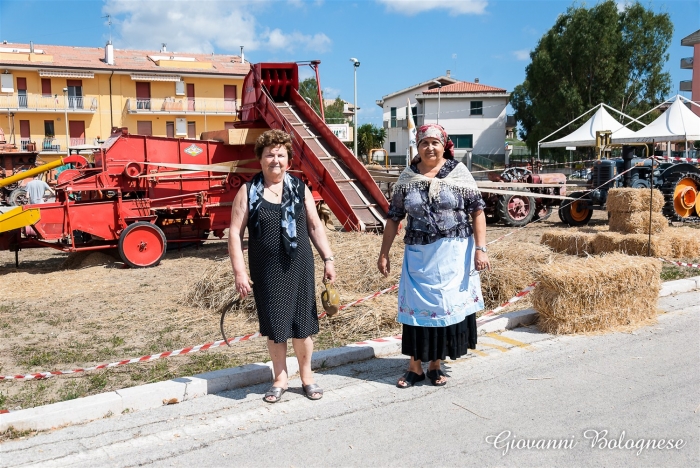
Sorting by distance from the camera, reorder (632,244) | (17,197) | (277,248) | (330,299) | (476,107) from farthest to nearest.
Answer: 1. (476,107)
2. (17,197)
3. (632,244)
4. (330,299)
5. (277,248)

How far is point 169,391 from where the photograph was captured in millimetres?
4246

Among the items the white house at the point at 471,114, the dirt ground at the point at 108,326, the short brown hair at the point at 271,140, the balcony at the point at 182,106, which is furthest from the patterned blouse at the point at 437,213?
the white house at the point at 471,114

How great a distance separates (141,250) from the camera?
10258 mm

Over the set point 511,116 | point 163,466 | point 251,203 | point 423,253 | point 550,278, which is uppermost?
point 511,116

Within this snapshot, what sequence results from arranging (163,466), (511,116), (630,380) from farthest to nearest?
(511,116) → (630,380) → (163,466)

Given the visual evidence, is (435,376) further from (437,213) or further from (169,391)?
(169,391)

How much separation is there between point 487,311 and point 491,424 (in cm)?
281

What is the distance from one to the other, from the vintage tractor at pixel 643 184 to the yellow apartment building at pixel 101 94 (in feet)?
104

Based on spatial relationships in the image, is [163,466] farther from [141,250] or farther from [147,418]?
[141,250]

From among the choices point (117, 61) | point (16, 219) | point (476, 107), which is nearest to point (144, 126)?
point (117, 61)

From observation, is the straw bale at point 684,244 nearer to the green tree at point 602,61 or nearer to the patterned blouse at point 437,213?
the patterned blouse at point 437,213

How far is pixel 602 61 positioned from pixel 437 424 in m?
44.2

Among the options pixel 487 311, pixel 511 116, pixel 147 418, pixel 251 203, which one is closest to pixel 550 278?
pixel 487 311

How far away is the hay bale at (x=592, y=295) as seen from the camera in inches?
224
